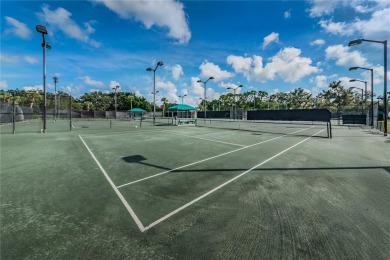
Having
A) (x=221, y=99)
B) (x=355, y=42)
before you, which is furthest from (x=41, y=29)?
(x=221, y=99)

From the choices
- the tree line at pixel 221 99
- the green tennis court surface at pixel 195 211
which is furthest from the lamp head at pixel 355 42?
the tree line at pixel 221 99

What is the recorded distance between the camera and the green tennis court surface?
3.09 m

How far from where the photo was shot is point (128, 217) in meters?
4.00

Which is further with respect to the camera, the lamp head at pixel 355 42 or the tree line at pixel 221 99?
the tree line at pixel 221 99

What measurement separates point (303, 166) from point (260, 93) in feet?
401

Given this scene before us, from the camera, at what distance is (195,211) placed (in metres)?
4.25

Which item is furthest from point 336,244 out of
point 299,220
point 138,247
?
point 138,247

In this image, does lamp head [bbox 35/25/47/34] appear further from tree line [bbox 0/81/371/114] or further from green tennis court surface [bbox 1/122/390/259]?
tree line [bbox 0/81/371/114]

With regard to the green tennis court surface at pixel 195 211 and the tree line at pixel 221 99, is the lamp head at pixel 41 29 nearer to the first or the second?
the green tennis court surface at pixel 195 211

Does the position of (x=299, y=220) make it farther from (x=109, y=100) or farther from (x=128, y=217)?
(x=109, y=100)

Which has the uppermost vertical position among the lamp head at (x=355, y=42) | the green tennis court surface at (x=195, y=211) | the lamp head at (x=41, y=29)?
the lamp head at (x=41, y=29)

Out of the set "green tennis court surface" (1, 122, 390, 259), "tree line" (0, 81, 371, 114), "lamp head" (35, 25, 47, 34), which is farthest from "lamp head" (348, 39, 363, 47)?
"tree line" (0, 81, 371, 114)

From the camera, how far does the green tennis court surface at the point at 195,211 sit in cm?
309

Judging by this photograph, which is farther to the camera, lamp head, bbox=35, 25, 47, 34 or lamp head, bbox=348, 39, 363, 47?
lamp head, bbox=35, 25, 47, 34
